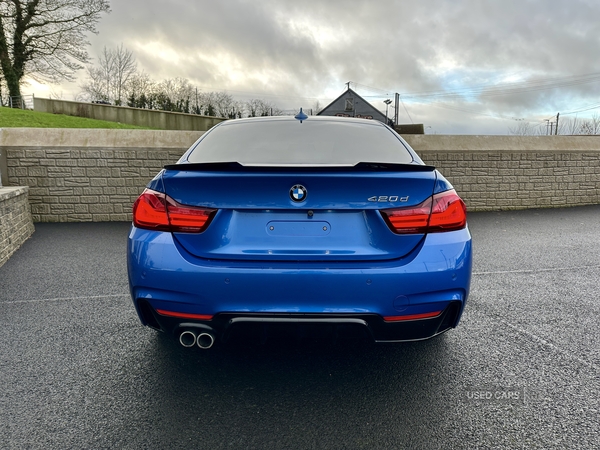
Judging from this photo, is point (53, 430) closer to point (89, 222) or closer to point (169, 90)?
point (89, 222)

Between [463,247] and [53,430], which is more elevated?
[463,247]

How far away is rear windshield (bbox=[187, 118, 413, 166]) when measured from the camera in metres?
2.69

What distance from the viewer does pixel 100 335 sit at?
3207mm

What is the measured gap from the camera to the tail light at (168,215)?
213cm

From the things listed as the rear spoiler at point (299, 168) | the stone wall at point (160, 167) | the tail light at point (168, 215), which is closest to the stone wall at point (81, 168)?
the stone wall at point (160, 167)

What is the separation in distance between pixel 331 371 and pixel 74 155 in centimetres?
782

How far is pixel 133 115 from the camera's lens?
27.1 m

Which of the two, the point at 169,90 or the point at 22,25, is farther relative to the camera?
the point at 169,90

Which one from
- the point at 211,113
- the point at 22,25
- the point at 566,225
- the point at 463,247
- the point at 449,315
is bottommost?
the point at 566,225

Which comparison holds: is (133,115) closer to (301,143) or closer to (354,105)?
(354,105)

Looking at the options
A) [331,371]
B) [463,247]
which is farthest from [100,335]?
[463,247]

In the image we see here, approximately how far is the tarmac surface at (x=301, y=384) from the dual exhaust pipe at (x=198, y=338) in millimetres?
362

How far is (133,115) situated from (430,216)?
2817 cm

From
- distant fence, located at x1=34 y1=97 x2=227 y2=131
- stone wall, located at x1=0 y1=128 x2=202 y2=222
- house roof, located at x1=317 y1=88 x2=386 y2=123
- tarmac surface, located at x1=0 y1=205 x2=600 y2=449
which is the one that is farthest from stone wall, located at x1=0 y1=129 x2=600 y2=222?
house roof, located at x1=317 y1=88 x2=386 y2=123
